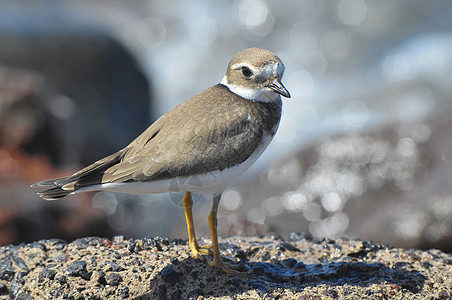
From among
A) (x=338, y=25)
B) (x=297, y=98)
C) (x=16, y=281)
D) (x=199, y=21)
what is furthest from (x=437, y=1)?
(x=16, y=281)

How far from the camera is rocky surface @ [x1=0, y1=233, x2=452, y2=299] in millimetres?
5305

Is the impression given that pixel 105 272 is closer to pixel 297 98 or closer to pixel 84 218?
pixel 84 218

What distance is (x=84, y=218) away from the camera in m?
9.98

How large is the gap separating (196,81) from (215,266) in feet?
46.9

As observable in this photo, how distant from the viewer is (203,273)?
18.1 ft

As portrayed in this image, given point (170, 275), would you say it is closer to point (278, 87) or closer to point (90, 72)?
point (278, 87)

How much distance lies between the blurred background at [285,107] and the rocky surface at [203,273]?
8.06ft

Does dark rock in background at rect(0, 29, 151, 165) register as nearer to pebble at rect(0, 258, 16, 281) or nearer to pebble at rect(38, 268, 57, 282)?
pebble at rect(0, 258, 16, 281)

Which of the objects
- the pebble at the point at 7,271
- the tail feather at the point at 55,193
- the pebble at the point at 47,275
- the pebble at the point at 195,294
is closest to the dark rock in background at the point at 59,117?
the pebble at the point at 7,271

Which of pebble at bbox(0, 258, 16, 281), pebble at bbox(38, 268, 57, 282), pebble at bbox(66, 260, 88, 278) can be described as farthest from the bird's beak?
pebble at bbox(0, 258, 16, 281)

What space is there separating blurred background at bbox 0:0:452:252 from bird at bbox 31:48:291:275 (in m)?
3.29

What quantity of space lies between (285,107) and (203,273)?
41.5ft

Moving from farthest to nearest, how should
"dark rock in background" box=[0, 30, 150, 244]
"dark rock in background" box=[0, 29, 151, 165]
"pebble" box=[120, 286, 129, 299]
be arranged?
"dark rock in background" box=[0, 29, 151, 165], "dark rock in background" box=[0, 30, 150, 244], "pebble" box=[120, 286, 129, 299]

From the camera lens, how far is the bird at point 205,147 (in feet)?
17.1
